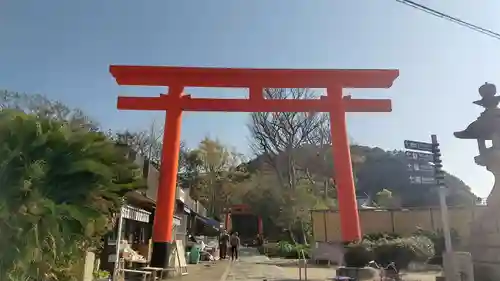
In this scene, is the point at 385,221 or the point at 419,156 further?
the point at 385,221

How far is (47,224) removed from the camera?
565 centimetres

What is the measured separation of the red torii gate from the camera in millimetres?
12891

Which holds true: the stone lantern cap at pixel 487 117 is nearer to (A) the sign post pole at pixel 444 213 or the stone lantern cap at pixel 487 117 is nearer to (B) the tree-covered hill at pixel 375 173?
A: (A) the sign post pole at pixel 444 213

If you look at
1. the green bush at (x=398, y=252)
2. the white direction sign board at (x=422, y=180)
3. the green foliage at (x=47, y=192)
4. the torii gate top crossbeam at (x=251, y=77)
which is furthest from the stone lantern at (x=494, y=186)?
the green foliage at (x=47, y=192)

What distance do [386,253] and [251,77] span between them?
720cm

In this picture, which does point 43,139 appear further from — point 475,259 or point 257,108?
point 475,259

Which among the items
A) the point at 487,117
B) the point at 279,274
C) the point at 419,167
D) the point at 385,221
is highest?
the point at 487,117

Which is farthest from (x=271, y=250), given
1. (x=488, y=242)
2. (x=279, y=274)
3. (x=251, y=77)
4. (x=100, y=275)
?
(x=100, y=275)

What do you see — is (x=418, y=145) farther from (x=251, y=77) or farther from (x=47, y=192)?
(x=47, y=192)

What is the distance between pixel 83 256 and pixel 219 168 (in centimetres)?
3827

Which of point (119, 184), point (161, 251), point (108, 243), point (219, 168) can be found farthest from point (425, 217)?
point (219, 168)

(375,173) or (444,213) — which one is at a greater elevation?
(375,173)

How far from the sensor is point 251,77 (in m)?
13.6

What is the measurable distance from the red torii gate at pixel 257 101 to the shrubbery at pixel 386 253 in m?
0.87
